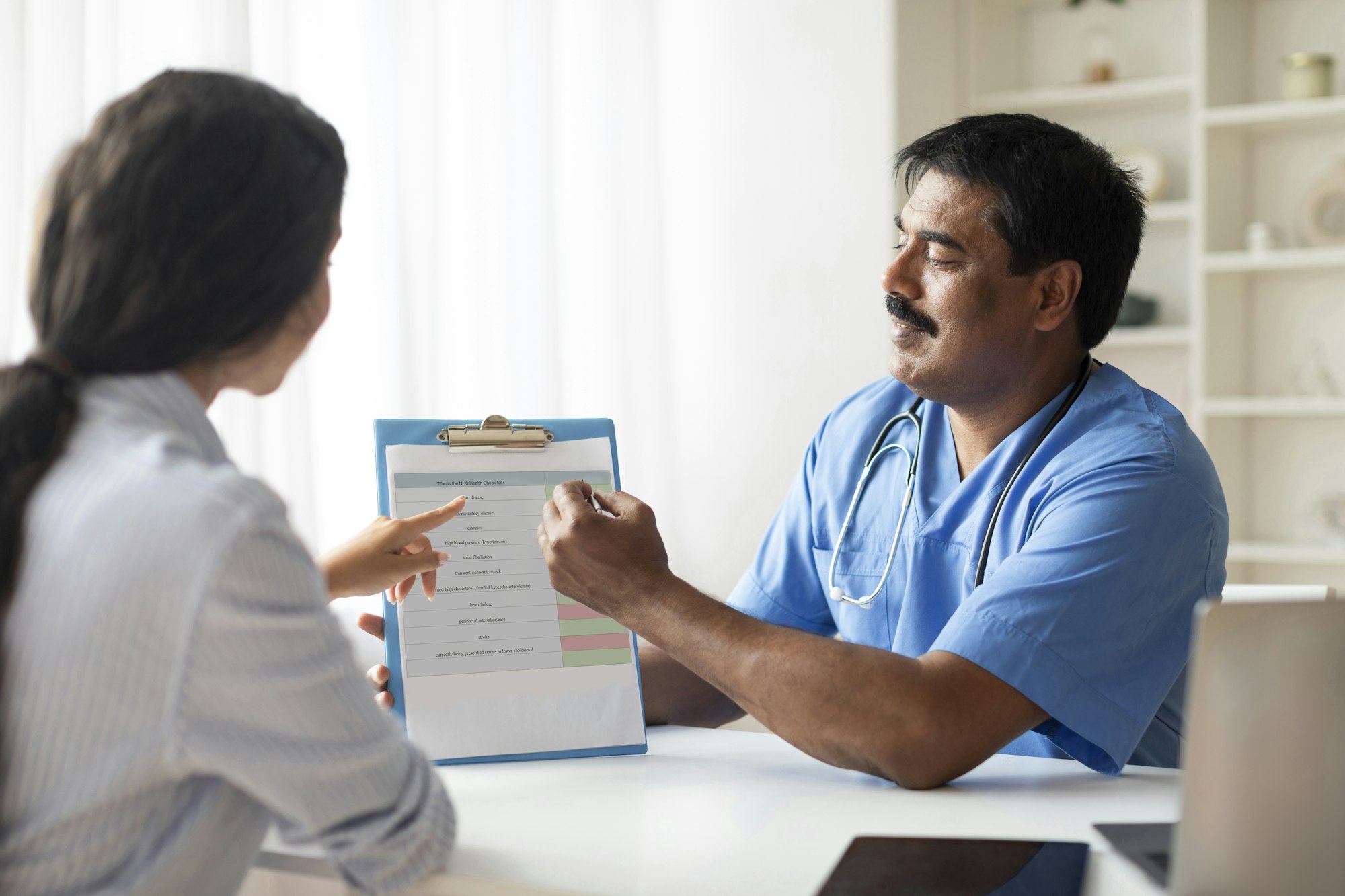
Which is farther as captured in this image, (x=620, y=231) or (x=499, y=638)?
(x=620, y=231)

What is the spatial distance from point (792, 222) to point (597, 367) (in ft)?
2.24

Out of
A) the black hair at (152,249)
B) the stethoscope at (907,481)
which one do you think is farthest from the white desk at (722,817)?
the black hair at (152,249)

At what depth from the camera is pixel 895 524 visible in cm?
153

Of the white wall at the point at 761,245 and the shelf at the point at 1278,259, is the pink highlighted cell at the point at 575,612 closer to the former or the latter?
the white wall at the point at 761,245

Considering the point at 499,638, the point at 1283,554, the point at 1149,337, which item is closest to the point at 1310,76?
the point at 1149,337

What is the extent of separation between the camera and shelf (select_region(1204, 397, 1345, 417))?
318 cm

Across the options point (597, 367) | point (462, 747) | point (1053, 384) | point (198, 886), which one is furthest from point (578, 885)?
point (597, 367)

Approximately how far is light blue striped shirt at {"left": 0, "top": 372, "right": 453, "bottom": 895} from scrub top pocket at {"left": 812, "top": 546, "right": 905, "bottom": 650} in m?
0.88

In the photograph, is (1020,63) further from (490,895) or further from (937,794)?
(490,895)

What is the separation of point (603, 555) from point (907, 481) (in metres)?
0.53

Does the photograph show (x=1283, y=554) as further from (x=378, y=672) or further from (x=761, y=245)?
(x=378, y=672)

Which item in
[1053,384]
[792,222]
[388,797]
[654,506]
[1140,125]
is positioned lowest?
[654,506]

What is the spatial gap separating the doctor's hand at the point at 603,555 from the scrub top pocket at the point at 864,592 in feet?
1.36

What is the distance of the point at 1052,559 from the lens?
118cm
